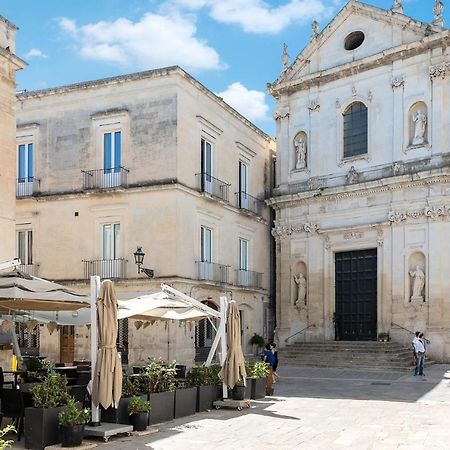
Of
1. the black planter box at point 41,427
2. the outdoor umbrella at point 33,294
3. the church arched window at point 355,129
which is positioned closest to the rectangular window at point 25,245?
the church arched window at point 355,129

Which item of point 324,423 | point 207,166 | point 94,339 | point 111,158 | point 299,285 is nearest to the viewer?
point 94,339

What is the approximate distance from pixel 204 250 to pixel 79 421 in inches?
683

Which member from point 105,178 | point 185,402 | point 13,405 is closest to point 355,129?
point 105,178

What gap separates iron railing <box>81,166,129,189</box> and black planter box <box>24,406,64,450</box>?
1651 centimetres

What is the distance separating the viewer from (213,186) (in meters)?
27.8

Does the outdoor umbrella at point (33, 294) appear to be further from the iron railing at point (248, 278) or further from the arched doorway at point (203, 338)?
the iron railing at point (248, 278)

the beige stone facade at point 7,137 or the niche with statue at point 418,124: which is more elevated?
the niche with statue at point 418,124

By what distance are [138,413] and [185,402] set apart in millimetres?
1889

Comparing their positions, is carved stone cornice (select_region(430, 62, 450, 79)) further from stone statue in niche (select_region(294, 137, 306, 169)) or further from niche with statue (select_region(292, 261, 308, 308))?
niche with statue (select_region(292, 261, 308, 308))

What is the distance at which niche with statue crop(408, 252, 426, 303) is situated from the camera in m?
26.8

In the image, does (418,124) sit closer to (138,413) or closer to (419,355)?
(419,355)

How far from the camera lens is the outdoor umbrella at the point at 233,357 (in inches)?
564

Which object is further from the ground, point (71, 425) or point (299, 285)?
point (299, 285)

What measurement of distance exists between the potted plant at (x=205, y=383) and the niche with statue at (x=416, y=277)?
1432cm
